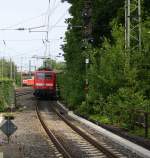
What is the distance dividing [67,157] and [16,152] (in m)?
2.40

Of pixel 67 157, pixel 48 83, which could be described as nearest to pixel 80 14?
pixel 48 83

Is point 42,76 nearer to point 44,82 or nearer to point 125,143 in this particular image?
point 44,82

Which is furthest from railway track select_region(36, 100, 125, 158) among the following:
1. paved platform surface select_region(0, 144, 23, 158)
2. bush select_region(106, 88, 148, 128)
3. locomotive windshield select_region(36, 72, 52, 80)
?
locomotive windshield select_region(36, 72, 52, 80)

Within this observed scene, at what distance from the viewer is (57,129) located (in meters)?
30.4

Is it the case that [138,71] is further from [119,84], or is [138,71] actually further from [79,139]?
[79,139]

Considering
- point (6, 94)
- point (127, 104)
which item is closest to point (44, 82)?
point (6, 94)

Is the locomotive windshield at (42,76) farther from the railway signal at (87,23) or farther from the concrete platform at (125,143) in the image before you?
the concrete platform at (125,143)

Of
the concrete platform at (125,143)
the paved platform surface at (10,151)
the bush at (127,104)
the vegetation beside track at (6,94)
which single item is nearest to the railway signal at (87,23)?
the vegetation beside track at (6,94)

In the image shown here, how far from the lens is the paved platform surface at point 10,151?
1848 centimetres

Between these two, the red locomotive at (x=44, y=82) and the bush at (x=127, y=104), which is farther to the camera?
the red locomotive at (x=44, y=82)

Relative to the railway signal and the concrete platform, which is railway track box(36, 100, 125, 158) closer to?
the concrete platform

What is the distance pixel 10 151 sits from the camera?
1980 cm

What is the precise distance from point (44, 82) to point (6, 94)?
23.4m

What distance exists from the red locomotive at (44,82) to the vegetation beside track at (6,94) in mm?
20721
